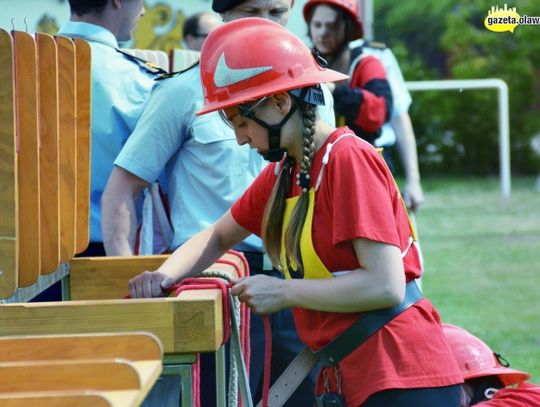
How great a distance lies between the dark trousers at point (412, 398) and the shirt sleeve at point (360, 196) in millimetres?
375

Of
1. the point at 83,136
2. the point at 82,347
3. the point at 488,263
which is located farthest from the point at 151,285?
the point at 488,263

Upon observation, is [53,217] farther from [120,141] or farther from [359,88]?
[359,88]

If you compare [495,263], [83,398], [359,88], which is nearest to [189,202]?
[83,398]

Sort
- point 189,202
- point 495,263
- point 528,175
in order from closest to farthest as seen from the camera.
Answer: point 189,202
point 495,263
point 528,175

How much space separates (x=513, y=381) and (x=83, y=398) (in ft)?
7.22

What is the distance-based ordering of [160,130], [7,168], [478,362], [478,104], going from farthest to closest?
[478,104], [160,130], [478,362], [7,168]

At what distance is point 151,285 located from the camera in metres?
3.46

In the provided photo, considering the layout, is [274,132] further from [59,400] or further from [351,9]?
[351,9]

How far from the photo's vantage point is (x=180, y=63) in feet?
23.5

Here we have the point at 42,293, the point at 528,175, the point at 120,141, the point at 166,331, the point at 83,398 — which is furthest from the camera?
the point at 528,175

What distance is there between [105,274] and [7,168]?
99 centimetres

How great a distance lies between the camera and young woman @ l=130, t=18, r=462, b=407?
121 inches

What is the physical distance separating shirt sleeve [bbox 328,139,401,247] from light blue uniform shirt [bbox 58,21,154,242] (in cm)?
162

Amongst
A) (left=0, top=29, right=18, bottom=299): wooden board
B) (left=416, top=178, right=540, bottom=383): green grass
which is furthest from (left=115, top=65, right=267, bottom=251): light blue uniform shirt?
(left=416, top=178, right=540, bottom=383): green grass
